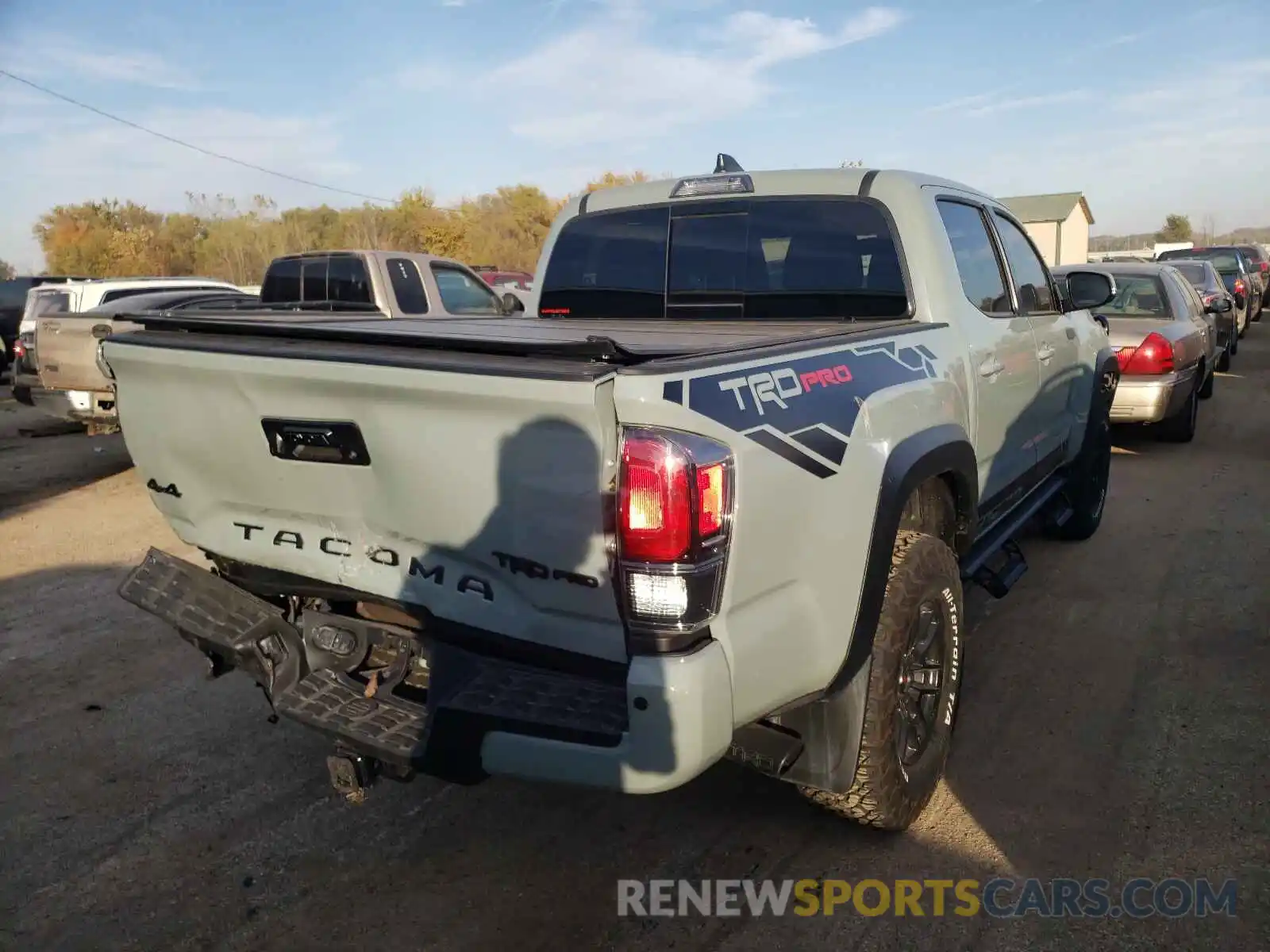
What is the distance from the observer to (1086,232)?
6444 cm

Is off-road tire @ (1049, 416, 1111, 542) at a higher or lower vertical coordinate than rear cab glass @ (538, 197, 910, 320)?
lower

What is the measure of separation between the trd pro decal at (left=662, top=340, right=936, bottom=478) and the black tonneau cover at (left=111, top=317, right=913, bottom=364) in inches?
5.0

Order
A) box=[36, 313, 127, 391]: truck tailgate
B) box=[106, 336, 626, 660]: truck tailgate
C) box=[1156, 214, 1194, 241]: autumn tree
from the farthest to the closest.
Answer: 1. box=[1156, 214, 1194, 241]: autumn tree
2. box=[36, 313, 127, 391]: truck tailgate
3. box=[106, 336, 626, 660]: truck tailgate

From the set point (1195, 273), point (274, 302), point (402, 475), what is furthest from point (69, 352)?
point (1195, 273)

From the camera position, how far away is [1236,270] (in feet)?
63.2

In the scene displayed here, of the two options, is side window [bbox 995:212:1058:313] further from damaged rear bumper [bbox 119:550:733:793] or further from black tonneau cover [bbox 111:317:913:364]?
damaged rear bumper [bbox 119:550:733:793]

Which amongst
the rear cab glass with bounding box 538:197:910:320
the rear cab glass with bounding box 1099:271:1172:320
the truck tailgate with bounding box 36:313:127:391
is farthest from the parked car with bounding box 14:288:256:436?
the rear cab glass with bounding box 1099:271:1172:320

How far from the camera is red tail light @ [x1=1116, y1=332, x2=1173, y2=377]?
845 centimetres

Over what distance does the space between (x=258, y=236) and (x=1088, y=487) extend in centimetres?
5781

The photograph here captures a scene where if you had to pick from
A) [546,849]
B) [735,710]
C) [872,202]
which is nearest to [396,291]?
[872,202]

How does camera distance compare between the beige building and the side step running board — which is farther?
the beige building

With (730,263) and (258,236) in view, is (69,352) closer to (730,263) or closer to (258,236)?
(730,263)

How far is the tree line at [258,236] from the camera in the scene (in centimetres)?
5003

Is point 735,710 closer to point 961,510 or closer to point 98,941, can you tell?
point 961,510
